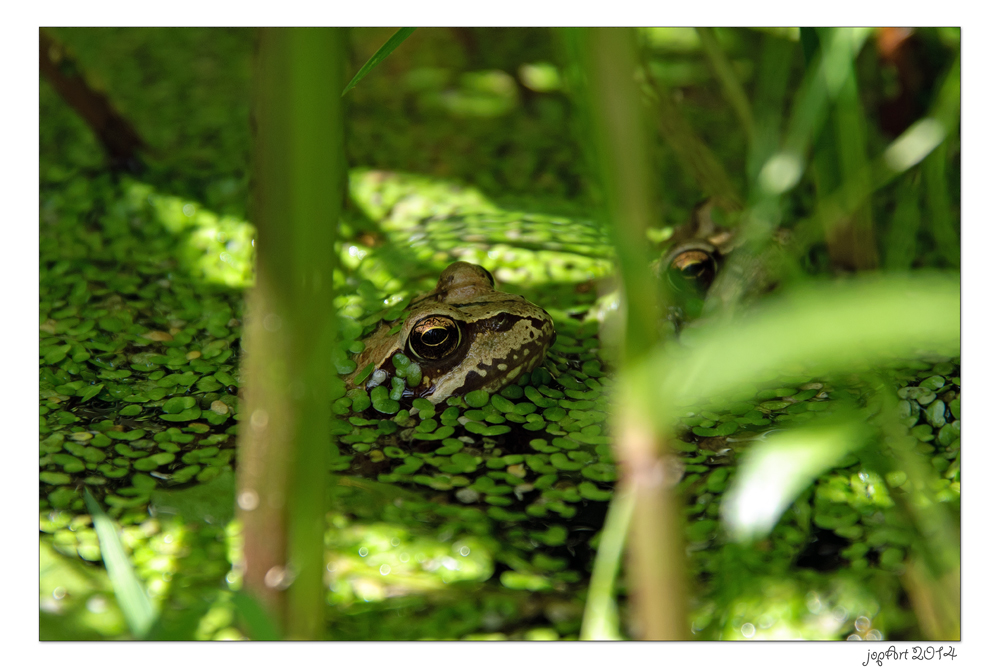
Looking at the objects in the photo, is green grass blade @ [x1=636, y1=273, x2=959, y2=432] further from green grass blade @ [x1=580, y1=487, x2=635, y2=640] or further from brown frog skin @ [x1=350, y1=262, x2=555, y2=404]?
brown frog skin @ [x1=350, y1=262, x2=555, y2=404]

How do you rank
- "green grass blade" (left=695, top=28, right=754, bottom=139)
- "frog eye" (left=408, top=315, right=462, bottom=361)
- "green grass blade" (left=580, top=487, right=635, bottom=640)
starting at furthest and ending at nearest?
"frog eye" (left=408, top=315, right=462, bottom=361), "green grass blade" (left=695, top=28, right=754, bottom=139), "green grass blade" (left=580, top=487, right=635, bottom=640)

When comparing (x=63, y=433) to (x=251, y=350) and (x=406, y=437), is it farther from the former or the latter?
(x=251, y=350)

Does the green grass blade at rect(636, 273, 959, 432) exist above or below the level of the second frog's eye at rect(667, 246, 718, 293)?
below

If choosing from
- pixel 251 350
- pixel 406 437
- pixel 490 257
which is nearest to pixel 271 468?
pixel 251 350

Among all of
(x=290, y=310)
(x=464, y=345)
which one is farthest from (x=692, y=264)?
(x=290, y=310)

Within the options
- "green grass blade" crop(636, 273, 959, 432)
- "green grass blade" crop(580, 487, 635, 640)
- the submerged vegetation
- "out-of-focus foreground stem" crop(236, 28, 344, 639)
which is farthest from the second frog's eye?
"out-of-focus foreground stem" crop(236, 28, 344, 639)

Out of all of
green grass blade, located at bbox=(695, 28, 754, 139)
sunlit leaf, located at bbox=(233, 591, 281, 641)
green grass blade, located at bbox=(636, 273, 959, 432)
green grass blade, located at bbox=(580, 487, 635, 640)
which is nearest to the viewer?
green grass blade, located at bbox=(636, 273, 959, 432)
